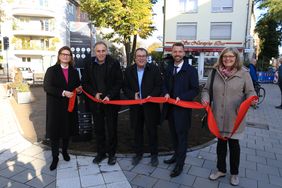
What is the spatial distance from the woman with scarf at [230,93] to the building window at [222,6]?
82.7 ft

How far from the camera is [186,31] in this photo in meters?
28.0

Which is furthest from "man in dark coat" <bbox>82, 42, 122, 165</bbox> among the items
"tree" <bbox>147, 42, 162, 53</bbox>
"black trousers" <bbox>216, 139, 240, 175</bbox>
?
"tree" <bbox>147, 42, 162, 53</bbox>

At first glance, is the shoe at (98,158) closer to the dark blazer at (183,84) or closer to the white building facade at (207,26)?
the dark blazer at (183,84)

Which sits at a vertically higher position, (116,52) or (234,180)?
(116,52)

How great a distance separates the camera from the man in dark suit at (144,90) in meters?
4.38

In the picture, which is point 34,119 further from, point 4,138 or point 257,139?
point 257,139

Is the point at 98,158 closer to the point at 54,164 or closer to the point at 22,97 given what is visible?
the point at 54,164

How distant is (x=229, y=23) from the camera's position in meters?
26.7

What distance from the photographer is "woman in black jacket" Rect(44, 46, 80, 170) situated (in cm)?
429

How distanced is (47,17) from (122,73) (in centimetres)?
3403

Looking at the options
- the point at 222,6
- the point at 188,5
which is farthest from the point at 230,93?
the point at 188,5

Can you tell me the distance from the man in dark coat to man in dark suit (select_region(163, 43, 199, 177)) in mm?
855

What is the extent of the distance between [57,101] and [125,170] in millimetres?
1593

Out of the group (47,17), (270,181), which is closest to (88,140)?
(270,181)
